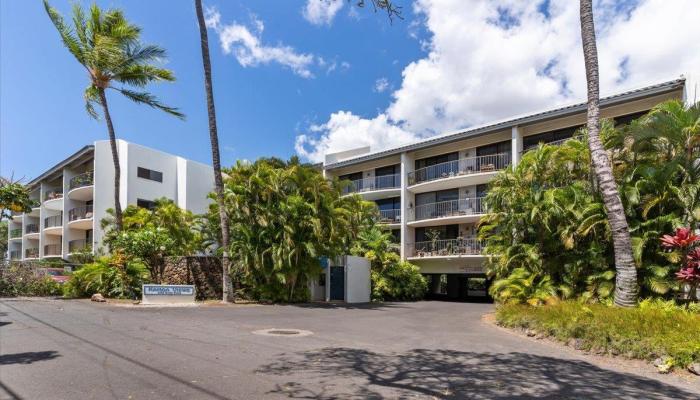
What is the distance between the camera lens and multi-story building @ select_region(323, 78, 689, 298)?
26250mm

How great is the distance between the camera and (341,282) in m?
24.9

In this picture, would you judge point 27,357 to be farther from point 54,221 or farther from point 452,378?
point 54,221

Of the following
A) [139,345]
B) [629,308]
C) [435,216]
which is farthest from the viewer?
[435,216]

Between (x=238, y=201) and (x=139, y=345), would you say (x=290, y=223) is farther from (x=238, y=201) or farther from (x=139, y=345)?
(x=139, y=345)

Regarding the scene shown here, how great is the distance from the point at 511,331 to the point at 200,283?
14344 millimetres

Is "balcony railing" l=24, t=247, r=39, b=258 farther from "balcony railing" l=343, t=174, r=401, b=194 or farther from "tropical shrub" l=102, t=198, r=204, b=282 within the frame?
"balcony railing" l=343, t=174, r=401, b=194

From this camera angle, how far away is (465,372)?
24.6ft

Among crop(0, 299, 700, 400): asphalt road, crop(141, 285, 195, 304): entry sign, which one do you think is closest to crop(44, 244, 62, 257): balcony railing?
crop(141, 285, 195, 304): entry sign

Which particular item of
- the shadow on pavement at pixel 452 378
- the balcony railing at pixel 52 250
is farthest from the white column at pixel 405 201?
the balcony railing at pixel 52 250

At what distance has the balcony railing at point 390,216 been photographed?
108 feet

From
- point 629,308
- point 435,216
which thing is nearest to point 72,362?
point 629,308

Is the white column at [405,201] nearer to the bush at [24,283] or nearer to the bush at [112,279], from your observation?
the bush at [112,279]

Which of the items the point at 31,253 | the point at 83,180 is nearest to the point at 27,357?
the point at 83,180

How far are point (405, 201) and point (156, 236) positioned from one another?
1615 centimetres
